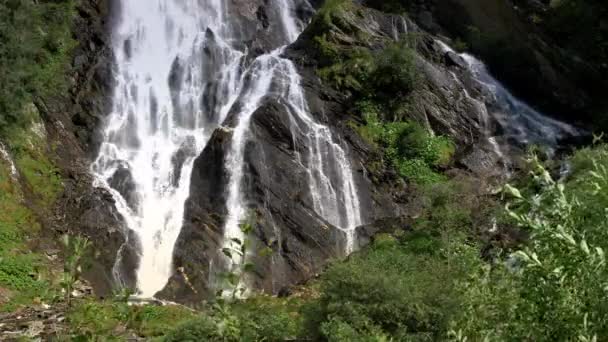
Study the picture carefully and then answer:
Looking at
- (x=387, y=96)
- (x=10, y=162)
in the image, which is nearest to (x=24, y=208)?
(x=10, y=162)

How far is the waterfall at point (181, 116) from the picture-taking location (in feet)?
66.8

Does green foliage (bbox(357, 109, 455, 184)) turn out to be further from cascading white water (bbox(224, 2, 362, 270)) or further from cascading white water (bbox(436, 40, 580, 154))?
cascading white water (bbox(436, 40, 580, 154))

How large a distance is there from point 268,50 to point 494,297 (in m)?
24.5

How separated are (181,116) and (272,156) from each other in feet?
18.2

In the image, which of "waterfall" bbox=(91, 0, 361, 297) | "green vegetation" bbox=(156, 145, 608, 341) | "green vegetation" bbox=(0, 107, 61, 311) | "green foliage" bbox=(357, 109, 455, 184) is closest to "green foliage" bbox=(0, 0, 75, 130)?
"green vegetation" bbox=(0, 107, 61, 311)

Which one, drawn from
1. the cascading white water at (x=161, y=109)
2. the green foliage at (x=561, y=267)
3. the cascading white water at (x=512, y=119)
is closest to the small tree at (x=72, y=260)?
the green foliage at (x=561, y=267)

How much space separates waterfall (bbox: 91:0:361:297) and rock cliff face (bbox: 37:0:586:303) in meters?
0.32

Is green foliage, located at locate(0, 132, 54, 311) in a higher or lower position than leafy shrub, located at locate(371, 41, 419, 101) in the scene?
lower

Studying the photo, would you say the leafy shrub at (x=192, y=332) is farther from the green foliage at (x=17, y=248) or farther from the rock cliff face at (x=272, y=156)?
the rock cliff face at (x=272, y=156)

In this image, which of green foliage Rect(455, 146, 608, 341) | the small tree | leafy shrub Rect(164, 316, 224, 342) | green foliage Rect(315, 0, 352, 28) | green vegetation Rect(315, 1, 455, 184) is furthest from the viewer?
green foliage Rect(315, 0, 352, 28)

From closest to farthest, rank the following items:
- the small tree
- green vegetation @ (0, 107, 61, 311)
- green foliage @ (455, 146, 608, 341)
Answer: the small tree
green foliage @ (455, 146, 608, 341)
green vegetation @ (0, 107, 61, 311)

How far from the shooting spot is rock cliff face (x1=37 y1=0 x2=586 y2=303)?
18375mm

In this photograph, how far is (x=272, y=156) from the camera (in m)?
21.5

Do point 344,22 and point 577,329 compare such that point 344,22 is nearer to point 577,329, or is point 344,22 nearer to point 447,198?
point 447,198
